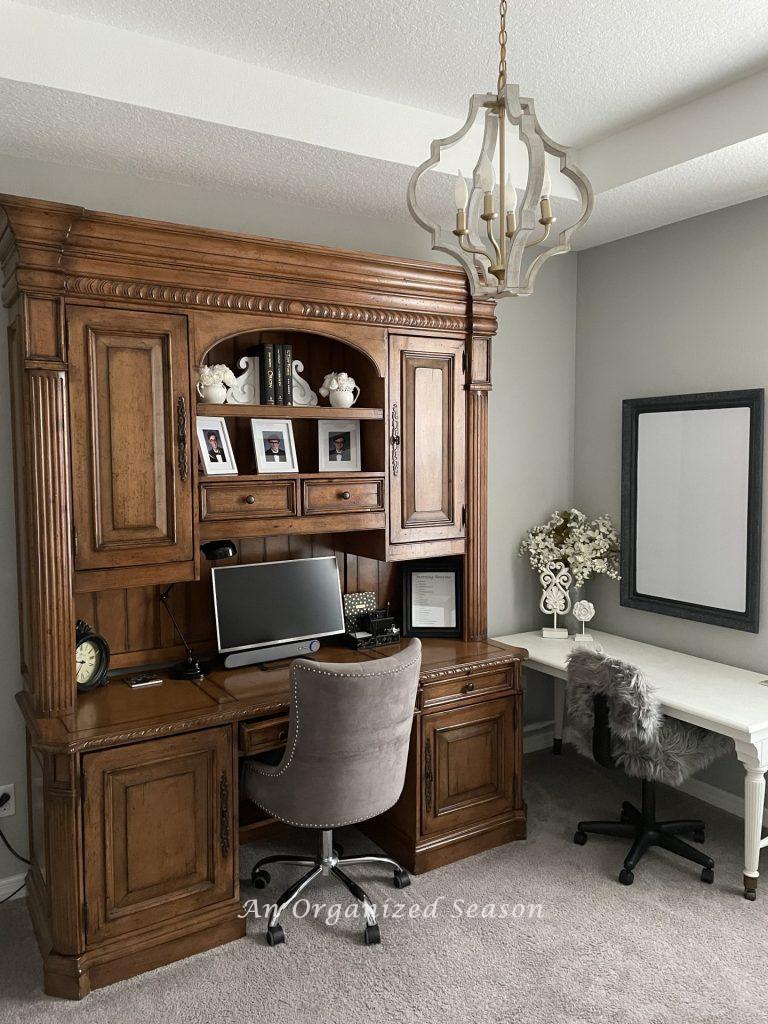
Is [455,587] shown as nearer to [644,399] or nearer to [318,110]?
[644,399]

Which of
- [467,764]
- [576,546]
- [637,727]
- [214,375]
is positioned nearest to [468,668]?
[467,764]

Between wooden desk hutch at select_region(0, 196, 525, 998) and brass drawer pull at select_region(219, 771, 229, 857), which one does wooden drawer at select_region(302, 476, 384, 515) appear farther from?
brass drawer pull at select_region(219, 771, 229, 857)

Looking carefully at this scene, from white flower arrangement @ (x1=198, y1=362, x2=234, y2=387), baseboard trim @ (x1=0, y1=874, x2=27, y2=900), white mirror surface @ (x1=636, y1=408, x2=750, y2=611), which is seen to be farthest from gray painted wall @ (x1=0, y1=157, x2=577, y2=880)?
baseboard trim @ (x1=0, y1=874, x2=27, y2=900)

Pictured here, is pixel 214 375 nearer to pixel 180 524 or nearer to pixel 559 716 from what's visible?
pixel 180 524

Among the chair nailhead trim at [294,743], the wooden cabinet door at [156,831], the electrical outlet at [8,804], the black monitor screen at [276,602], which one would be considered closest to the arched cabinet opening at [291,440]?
the black monitor screen at [276,602]

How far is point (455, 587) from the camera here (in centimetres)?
351

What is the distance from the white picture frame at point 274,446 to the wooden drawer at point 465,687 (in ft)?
3.37

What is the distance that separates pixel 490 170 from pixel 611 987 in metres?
2.37

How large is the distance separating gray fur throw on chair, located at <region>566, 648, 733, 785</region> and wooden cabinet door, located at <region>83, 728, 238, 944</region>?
1.41 m

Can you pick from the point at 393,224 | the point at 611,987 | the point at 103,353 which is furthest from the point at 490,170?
the point at 611,987

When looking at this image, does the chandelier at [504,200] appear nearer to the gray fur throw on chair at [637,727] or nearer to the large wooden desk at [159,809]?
the large wooden desk at [159,809]

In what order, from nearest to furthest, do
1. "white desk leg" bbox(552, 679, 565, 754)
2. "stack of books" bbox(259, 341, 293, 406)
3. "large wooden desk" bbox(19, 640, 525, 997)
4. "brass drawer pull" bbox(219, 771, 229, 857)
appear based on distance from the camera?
"large wooden desk" bbox(19, 640, 525, 997)
"brass drawer pull" bbox(219, 771, 229, 857)
"stack of books" bbox(259, 341, 293, 406)
"white desk leg" bbox(552, 679, 565, 754)

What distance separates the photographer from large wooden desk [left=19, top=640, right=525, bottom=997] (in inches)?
92.8

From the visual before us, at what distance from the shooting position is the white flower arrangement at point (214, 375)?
9.31 ft
